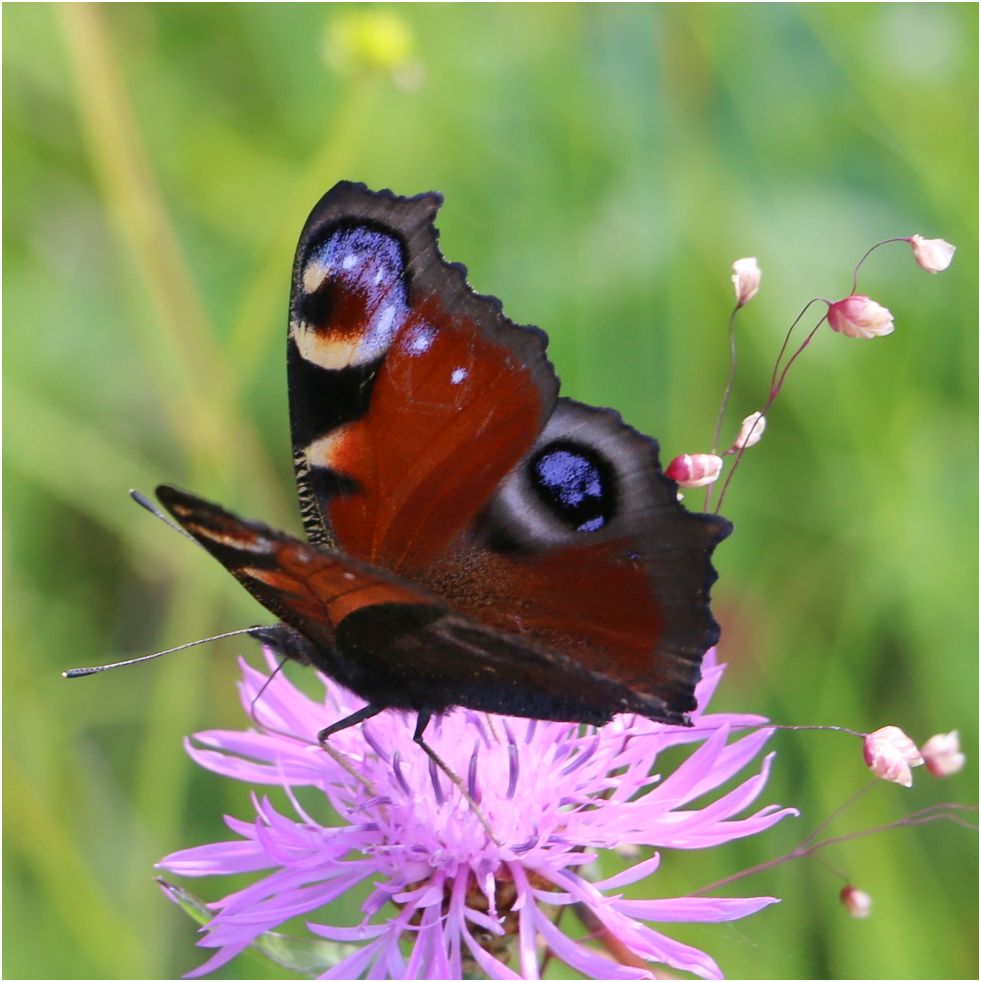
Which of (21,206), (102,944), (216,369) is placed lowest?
→ (102,944)

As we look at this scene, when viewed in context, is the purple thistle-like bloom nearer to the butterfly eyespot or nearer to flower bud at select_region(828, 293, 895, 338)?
the butterfly eyespot

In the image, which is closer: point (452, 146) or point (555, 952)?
point (555, 952)

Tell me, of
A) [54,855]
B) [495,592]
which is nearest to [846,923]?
[495,592]

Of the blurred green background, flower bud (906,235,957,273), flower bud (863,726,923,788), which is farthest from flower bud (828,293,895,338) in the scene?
the blurred green background

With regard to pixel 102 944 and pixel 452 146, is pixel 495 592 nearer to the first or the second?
pixel 102 944

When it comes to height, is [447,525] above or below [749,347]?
Answer: below

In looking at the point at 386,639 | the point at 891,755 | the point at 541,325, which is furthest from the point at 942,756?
the point at 541,325

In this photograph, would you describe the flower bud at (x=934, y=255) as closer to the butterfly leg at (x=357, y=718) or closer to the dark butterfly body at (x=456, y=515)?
the dark butterfly body at (x=456, y=515)
